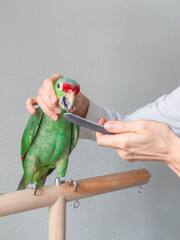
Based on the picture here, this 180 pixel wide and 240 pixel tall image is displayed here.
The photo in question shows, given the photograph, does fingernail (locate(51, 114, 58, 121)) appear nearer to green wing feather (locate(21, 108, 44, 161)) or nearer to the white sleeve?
green wing feather (locate(21, 108, 44, 161))

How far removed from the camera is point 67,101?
2.01ft

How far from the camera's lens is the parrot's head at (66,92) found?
0.60m

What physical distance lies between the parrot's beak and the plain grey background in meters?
0.47

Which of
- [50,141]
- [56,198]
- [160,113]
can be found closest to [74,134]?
[50,141]

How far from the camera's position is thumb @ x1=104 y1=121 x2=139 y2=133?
0.55 meters

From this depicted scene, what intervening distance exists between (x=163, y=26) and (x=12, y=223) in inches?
45.7

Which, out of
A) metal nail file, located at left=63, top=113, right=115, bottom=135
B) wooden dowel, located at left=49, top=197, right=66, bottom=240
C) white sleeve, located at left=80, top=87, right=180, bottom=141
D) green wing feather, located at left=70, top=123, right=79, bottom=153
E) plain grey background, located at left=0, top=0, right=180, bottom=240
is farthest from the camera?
plain grey background, located at left=0, top=0, right=180, bottom=240

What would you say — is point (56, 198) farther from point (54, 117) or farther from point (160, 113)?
point (160, 113)

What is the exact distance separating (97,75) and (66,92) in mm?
588

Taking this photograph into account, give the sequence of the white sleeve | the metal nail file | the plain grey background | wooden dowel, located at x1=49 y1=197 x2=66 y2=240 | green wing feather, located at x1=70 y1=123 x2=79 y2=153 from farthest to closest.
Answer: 1. the plain grey background
2. the white sleeve
3. green wing feather, located at x1=70 y1=123 x2=79 y2=153
4. wooden dowel, located at x1=49 y1=197 x2=66 y2=240
5. the metal nail file

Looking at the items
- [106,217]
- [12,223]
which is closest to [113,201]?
[106,217]

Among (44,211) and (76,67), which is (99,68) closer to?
(76,67)

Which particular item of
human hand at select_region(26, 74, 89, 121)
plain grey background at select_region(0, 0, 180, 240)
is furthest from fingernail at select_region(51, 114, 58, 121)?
plain grey background at select_region(0, 0, 180, 240)

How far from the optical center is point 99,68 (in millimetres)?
1172
